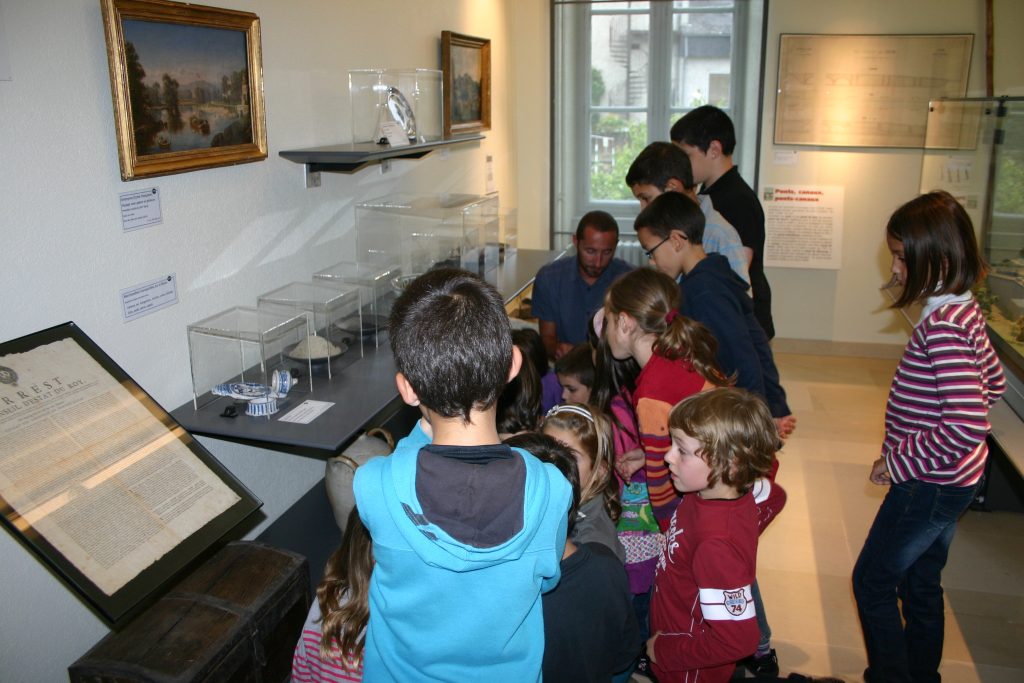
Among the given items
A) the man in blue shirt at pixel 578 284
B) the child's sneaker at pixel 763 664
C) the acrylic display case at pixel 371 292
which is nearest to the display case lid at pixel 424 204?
the acrylic display case at pixel 371 292

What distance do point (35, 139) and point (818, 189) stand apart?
17.0 ft

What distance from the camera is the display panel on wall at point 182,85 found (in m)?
2.00

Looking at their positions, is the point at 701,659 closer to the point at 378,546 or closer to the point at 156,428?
the point at 378,546

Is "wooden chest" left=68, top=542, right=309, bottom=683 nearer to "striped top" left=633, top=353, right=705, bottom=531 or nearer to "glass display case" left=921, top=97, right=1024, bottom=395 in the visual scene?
"striped top" left=633, top=353, right=705, bottom=531

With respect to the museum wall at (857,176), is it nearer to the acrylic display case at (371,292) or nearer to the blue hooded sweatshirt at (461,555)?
the acrylic display case at (371,292)

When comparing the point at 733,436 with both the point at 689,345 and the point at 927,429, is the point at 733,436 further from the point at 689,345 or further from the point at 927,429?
the point at 927,429

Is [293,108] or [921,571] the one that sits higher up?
[293,108]

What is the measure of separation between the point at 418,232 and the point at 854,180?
3685 mm

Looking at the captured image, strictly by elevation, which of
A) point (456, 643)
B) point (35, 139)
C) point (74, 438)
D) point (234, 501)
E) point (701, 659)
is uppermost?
point (35, 139)

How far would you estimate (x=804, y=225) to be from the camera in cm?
580

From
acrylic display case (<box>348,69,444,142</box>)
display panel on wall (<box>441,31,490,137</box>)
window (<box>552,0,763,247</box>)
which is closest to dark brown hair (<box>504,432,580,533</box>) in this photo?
acrylic display case (<box>348,69,444,142</box>)

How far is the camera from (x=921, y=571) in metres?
2.29

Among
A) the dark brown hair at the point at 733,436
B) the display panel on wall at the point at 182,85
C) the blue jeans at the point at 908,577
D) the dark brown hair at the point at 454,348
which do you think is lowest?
the blue jeans at the point at 908,577

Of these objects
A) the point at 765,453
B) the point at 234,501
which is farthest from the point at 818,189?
the point at 234,501
